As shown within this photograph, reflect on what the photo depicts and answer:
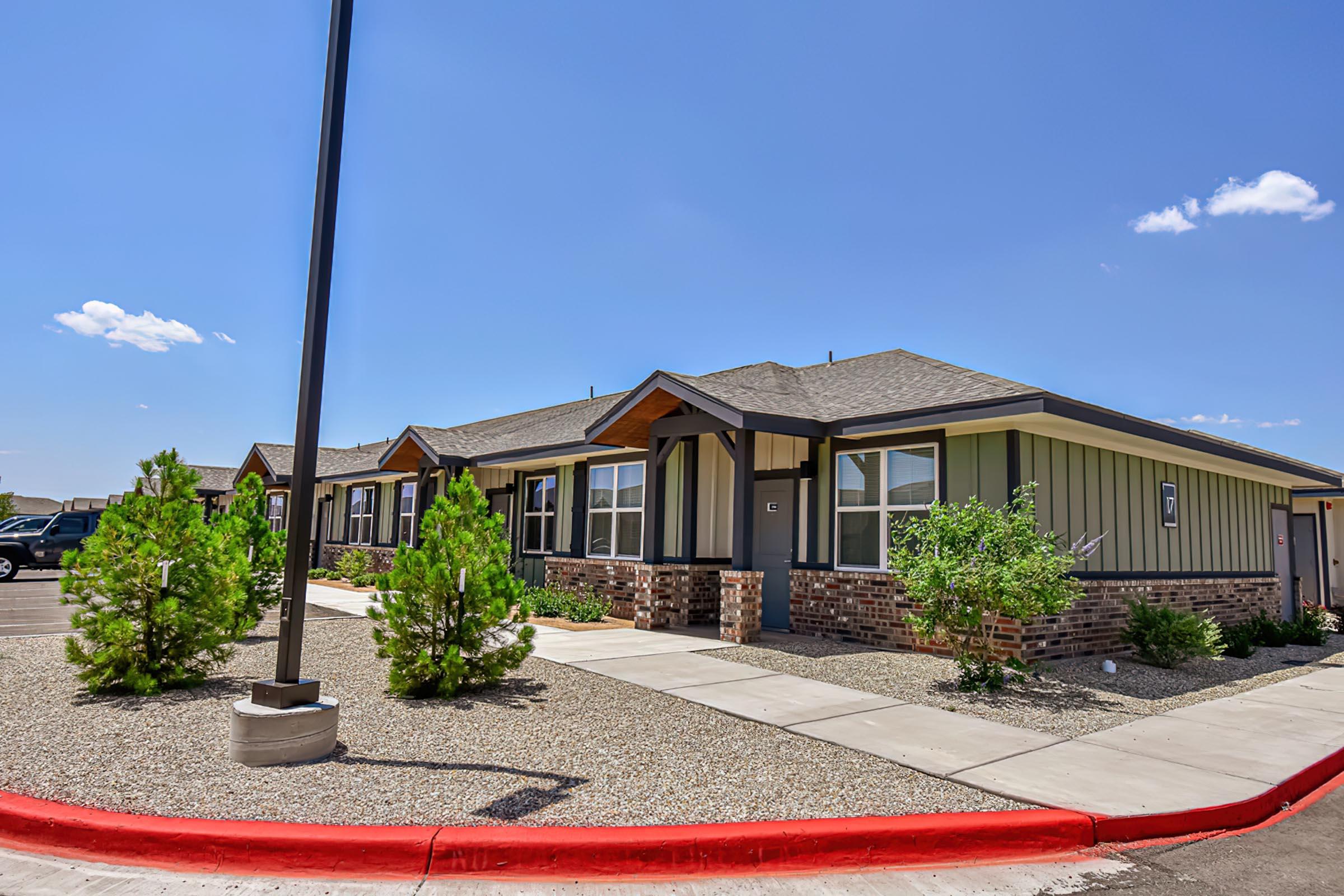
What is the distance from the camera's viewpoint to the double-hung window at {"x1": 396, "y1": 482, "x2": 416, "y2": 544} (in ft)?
73.0

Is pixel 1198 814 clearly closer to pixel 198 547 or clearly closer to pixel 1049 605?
pixel 1049 605

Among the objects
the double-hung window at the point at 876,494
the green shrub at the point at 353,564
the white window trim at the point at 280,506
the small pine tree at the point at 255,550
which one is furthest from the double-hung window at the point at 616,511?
the white window trim at the point at 280,506

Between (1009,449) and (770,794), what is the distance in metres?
6.42

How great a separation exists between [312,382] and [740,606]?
7121 mm

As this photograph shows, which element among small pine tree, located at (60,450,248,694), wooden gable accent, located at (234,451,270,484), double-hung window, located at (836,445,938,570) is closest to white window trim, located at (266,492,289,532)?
wooden gable accent, located at (234,451,270,484)

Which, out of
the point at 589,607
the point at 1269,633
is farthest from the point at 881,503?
the point at 1269,633

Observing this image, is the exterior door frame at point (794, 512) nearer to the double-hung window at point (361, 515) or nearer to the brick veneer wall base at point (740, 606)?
the brick veneer wall base at point (740, 606)

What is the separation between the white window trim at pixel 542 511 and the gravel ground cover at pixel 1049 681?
26.9ft

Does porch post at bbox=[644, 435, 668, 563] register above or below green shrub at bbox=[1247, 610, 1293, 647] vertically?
above

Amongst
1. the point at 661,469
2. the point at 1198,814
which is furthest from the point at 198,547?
the point at 1198,814

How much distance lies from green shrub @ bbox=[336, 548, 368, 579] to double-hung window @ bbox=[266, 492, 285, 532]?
7199 millimetres

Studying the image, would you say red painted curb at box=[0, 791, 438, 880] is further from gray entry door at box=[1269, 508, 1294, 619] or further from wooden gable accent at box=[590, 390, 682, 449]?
gray entry door at box=[1269, 508, 1294, 619]

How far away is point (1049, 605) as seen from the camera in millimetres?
8016

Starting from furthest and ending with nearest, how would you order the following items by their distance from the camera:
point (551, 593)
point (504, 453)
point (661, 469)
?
1. point (504, 453)
2. point (551, 593)
3. point (661, 469)
